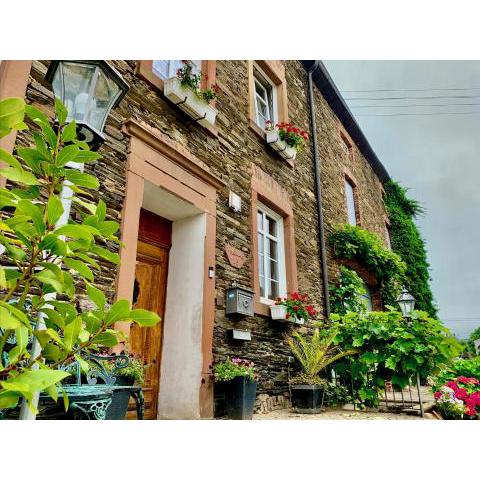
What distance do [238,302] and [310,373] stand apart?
143 centimetres

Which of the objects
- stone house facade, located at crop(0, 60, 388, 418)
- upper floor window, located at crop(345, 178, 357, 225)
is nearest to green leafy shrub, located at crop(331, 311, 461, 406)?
stone house facade, located at crop(0, 60, 388, 418)

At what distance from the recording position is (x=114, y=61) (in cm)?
348

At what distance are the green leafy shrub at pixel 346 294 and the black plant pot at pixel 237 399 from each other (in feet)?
10.8

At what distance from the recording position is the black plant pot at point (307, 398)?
4.45 metres

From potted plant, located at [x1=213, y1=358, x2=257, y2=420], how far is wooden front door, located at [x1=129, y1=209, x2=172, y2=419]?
0.66m

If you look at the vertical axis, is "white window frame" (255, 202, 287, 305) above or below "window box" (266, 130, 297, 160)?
below

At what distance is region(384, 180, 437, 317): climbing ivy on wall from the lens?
436 inches

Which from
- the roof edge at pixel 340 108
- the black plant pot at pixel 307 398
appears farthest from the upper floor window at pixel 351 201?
the black plant pot at pixel 307 398

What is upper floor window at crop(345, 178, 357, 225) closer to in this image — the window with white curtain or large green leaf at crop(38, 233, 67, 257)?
the window with white curtain

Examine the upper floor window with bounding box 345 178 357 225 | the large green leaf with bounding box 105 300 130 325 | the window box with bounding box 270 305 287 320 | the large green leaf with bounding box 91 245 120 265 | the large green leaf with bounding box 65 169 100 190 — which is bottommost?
the large green leaf with bounding box 105 300 130 325

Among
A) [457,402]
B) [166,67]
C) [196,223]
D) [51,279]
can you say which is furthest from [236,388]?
[166,67]
